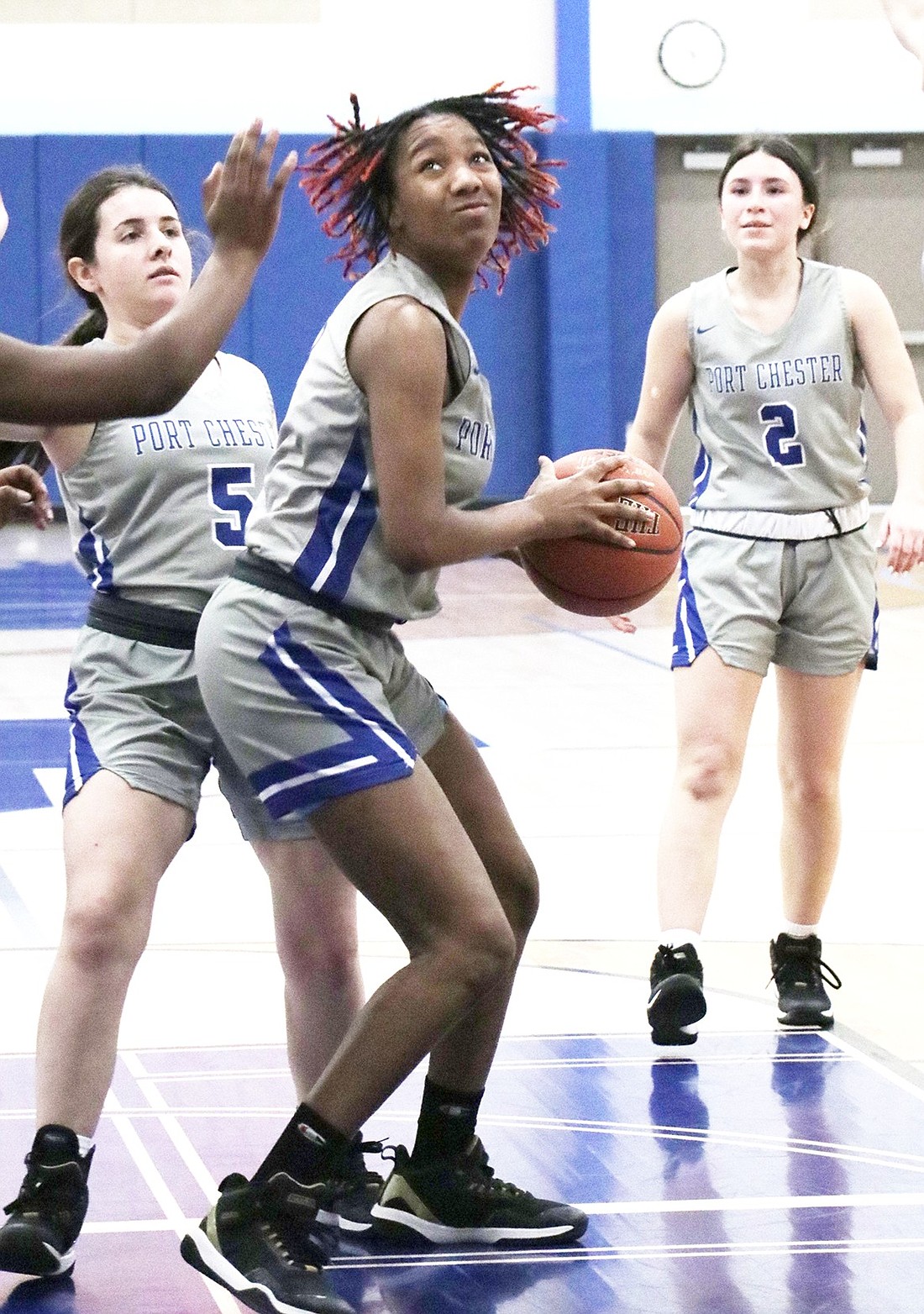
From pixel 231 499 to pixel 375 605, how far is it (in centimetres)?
54

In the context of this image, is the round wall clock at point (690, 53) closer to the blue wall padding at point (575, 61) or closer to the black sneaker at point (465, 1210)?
the blue wall padding at point (575, 61)

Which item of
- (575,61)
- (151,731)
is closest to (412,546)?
(151,731)

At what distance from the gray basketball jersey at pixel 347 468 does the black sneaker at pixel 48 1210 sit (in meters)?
0.94

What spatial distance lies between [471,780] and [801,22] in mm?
14711

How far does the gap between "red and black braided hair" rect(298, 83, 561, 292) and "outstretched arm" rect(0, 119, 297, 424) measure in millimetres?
580

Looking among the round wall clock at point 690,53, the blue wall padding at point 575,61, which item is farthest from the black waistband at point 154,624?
the round wall clock at point 690,53

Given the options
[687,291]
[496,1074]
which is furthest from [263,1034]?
[687,291]

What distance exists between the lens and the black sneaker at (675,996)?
13.6ft

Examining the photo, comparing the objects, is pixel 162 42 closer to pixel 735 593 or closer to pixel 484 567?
pixel 484 567

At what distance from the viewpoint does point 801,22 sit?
16562mm

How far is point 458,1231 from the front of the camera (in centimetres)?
322

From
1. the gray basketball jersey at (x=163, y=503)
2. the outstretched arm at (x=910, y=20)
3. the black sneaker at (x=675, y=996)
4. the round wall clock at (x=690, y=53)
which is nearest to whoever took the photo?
the outstretched arm at (x=910, y=20)

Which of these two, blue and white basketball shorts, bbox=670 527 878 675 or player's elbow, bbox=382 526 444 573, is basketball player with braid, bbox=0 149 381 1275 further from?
blue and white basketball shorts, bbox=670 527 878 675

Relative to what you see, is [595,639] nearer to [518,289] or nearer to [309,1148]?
[518,289]
